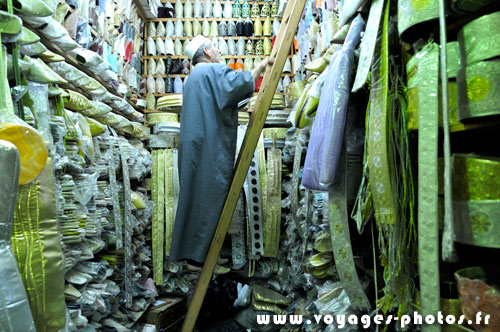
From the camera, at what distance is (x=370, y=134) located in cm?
106

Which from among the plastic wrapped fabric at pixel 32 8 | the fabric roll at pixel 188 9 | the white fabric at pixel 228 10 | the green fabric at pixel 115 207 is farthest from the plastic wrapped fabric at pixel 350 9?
the fabric roll at pixel 188 9

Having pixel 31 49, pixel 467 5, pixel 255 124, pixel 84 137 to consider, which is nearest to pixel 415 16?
pixel 467 5

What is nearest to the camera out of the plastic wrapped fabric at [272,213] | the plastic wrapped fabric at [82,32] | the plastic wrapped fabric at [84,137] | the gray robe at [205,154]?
the plastic wrapped fabric at [84,137]

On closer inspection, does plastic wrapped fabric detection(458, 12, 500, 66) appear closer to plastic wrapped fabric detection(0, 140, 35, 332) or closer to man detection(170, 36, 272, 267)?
plastic wrapped fabric detection(0, 140, 35, 332)

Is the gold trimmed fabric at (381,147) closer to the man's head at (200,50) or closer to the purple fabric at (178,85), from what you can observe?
the man's head at (200,50)

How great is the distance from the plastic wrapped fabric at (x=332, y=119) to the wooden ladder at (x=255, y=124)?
603mm

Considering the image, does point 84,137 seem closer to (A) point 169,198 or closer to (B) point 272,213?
(A) point 169,198

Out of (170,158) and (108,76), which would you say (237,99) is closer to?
(108,76)

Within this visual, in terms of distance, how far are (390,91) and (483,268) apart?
1.72 ft

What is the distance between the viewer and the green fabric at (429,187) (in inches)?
34.2

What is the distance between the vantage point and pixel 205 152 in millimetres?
2439

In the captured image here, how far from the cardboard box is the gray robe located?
990mm

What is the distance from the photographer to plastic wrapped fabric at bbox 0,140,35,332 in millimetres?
744

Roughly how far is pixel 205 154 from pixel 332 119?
1.36 meters
